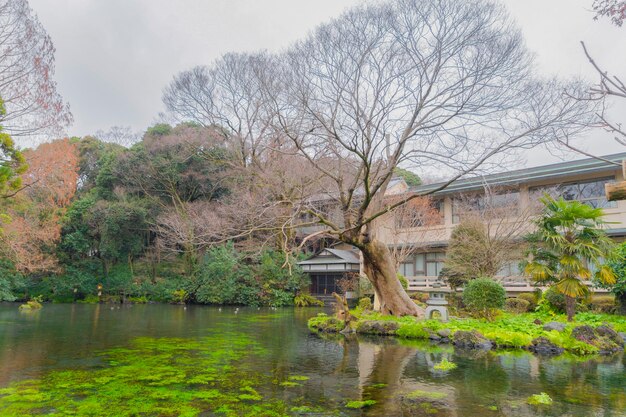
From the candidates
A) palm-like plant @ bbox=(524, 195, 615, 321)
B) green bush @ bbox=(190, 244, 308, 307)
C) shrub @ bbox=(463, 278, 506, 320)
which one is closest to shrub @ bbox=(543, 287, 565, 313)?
palm-like plant @ bbox=(524, 195, 615, 321)

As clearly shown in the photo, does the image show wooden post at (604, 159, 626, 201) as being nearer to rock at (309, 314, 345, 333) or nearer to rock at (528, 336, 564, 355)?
rock at (528, 336, 564, 355)

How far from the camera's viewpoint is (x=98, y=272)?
1192 inches

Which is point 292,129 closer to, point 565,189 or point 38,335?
point 38,335

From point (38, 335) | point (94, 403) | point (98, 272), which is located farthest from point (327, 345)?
point (98, 272)

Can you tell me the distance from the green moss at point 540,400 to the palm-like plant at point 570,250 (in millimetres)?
7039

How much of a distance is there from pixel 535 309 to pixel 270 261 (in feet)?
50.5

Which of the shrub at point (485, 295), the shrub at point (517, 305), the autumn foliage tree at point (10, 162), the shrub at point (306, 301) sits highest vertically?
the autumn foliage tree at point (10, 162)

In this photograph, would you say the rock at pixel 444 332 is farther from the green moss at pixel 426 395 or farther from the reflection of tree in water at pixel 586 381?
the green moss at pixel 426 395

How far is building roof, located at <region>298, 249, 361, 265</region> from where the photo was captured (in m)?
25.9

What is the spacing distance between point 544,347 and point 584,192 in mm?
12226

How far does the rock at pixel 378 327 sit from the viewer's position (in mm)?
11969

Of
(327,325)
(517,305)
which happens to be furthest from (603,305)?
(327,325)

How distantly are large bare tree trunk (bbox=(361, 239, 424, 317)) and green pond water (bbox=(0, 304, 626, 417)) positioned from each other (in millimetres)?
2553

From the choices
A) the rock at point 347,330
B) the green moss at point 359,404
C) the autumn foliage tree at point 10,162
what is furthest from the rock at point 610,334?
the autumn foliage tree at point 10,162
